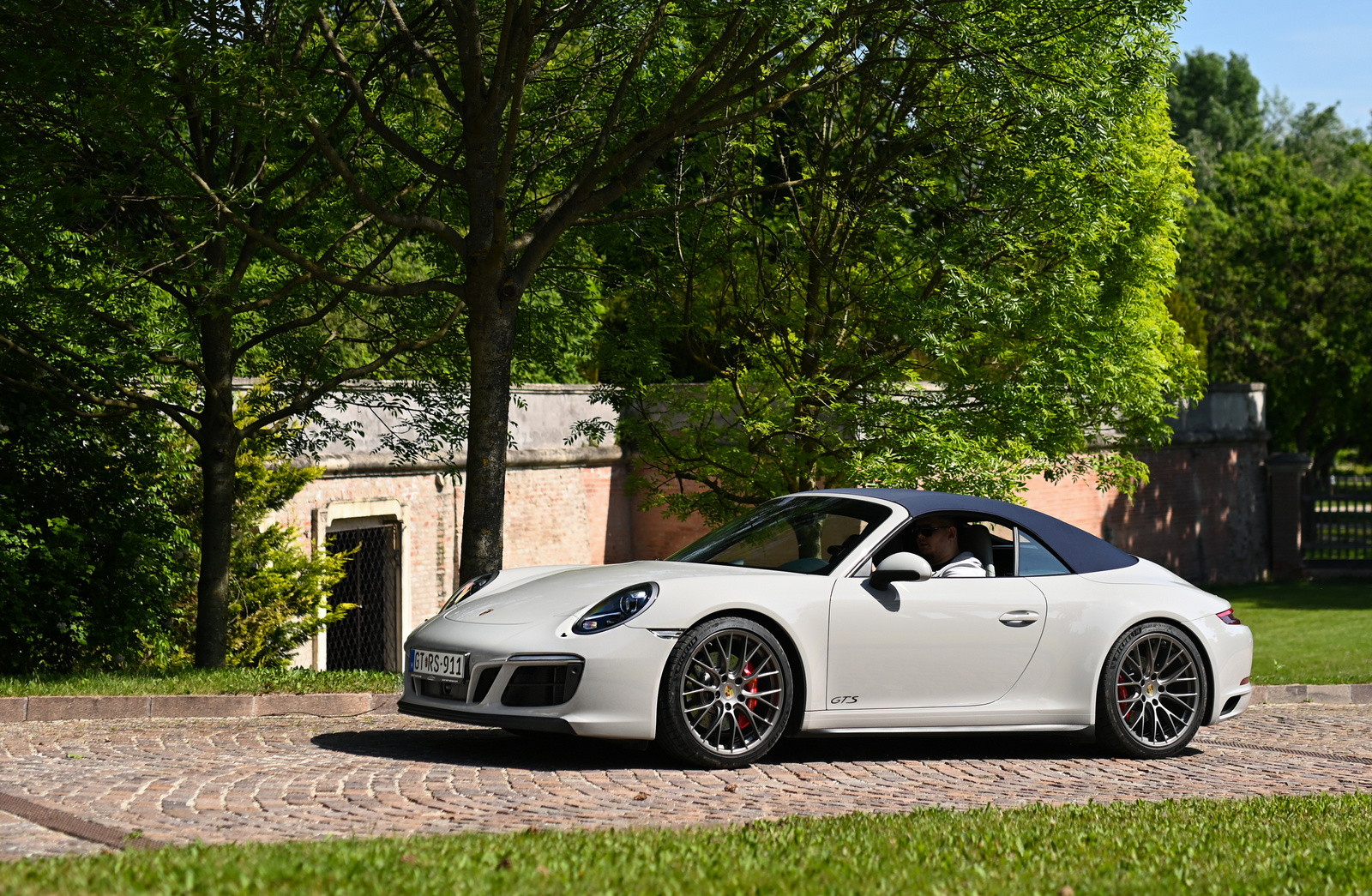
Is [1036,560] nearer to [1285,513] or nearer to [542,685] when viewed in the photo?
[542,685]

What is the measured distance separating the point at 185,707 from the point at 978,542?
17.5 feet

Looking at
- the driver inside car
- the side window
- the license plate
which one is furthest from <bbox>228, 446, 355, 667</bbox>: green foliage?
the side window

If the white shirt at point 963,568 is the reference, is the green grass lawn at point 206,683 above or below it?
below

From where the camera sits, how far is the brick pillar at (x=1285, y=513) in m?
36.0

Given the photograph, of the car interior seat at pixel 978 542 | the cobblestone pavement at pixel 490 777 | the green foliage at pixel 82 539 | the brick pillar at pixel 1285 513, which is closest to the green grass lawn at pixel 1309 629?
the brick pillar at pixel 1285 513

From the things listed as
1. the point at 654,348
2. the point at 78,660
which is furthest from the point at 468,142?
the point at 78,660

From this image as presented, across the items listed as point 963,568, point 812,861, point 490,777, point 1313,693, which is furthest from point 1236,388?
point 812,861

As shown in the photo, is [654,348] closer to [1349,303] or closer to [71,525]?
[71,525]

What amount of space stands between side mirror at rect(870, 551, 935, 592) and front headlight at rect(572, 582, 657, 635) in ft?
4.14

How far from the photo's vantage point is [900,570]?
7445mm

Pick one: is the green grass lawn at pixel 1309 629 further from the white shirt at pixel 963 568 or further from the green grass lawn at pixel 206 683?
the green grass lawn at pixel 206 683

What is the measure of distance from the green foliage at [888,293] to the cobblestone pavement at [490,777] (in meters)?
6.20

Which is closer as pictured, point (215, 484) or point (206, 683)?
point (206, 683)

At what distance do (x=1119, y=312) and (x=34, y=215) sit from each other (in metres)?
15.1
